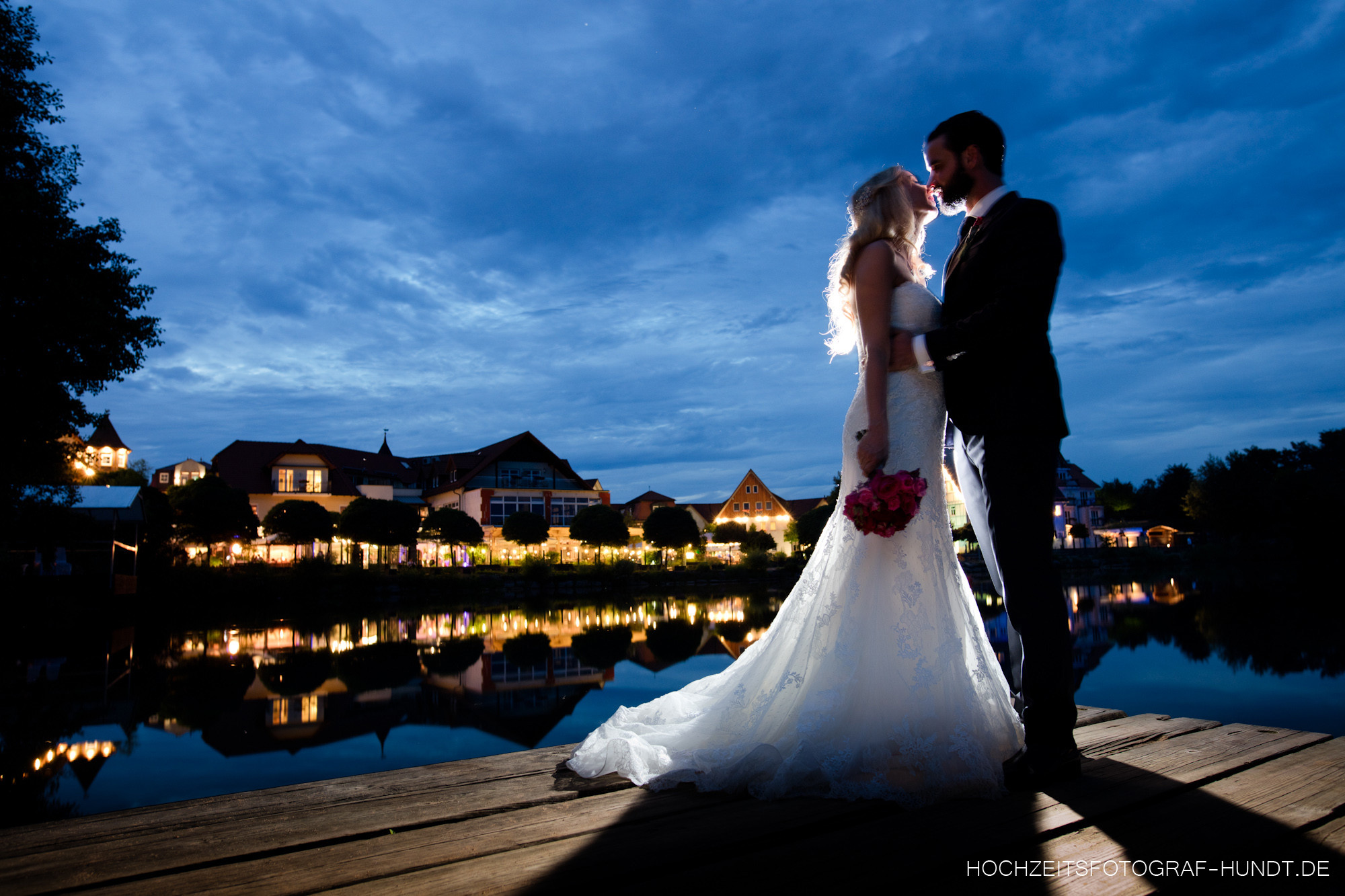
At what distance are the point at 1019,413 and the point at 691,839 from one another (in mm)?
1592

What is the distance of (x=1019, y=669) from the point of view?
93.9 inches

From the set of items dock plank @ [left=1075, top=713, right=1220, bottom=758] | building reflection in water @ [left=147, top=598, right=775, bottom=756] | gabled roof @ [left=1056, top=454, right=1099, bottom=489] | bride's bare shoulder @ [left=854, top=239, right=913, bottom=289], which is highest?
gabled roof @ [left=1056, top=454, right=1099, bottom=489]

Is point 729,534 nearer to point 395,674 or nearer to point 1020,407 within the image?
point 395,674

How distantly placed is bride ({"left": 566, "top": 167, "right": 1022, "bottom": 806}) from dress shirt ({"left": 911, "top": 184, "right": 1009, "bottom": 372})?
0.08 metres

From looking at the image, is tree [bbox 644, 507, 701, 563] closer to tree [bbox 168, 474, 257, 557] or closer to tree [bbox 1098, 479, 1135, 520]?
tree [bbox 168, 474, 257, 557]

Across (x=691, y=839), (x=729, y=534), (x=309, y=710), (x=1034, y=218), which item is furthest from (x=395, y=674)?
(x=729, y=534)

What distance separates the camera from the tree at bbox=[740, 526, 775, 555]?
4000cm

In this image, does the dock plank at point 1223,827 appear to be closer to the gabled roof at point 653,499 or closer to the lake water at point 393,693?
the lake water at point 393,693

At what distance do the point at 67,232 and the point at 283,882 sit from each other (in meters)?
12.9

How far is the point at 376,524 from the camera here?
29.2 m

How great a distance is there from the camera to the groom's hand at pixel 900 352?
8.11 ft

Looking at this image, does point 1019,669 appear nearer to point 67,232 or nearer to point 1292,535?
point 67,232

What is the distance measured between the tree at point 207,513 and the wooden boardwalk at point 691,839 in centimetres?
2792

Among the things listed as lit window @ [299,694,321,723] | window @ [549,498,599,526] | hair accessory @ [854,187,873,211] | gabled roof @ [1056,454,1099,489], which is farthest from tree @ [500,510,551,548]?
gabled roof @ [1056,454,1099,489]
